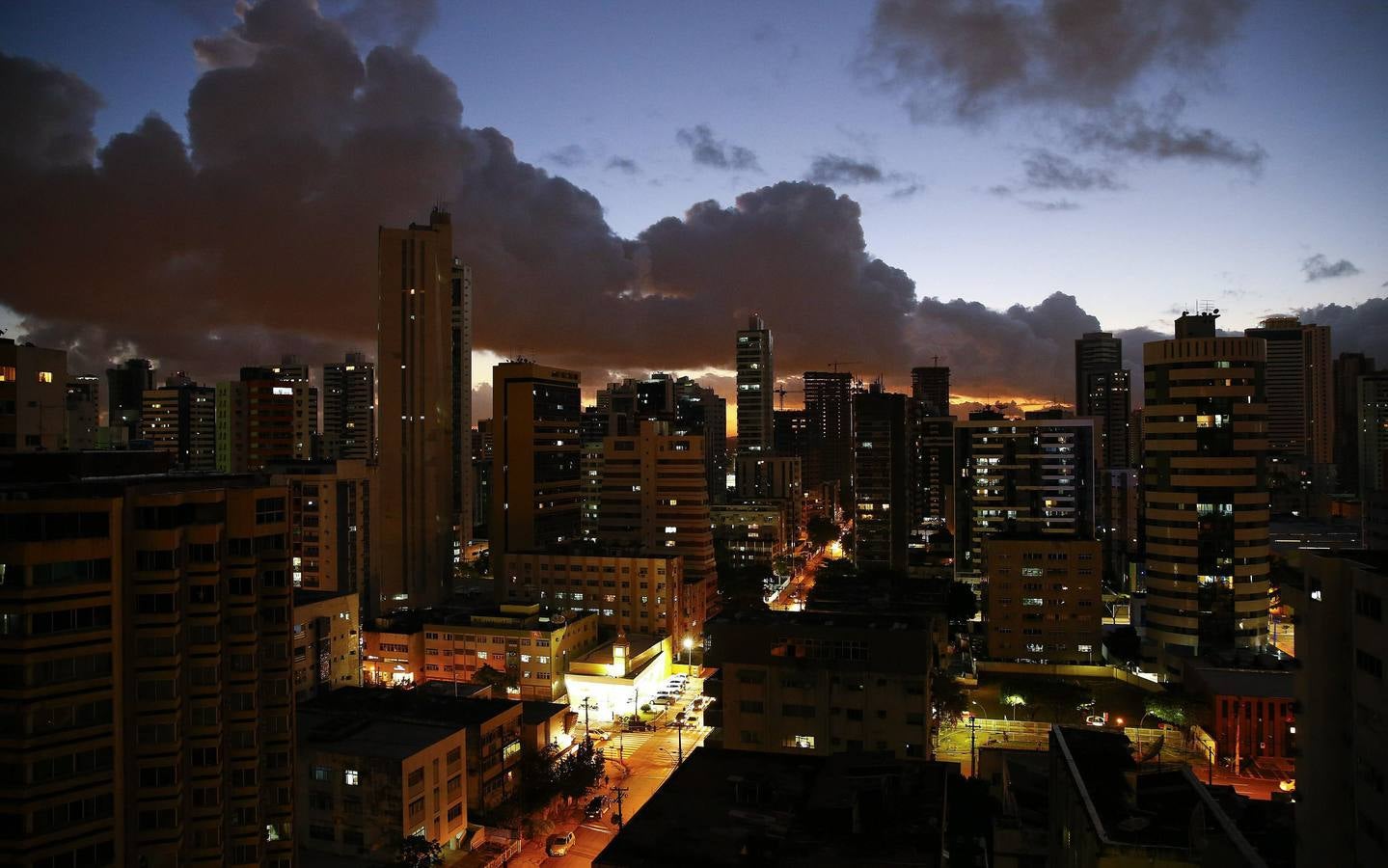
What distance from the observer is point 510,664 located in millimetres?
55156

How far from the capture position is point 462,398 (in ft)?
440

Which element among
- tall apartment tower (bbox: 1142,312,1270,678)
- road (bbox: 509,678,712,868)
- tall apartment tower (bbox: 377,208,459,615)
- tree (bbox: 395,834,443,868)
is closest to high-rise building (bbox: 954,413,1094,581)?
tall apartment tower (bbox: 1142,312,1270,678)

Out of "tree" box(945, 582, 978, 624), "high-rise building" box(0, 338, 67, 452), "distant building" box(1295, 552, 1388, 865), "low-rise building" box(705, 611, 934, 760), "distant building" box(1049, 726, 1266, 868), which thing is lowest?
"tree" box(945, 582, 978, 624)

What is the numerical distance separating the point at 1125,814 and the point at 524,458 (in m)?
77.5

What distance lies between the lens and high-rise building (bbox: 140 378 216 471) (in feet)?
416

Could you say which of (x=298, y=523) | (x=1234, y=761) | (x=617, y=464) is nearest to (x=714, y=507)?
(x=617, y=464)

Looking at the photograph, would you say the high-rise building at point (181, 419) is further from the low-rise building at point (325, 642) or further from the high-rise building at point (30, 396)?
the high-rise building at point (30, 396)

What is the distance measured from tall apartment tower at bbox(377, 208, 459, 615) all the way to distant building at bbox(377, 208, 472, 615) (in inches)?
3.4

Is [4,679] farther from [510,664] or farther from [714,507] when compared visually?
[714,507]

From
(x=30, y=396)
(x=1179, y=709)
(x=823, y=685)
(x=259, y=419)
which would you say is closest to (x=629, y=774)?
(x=823, y=685)

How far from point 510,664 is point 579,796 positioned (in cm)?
1695

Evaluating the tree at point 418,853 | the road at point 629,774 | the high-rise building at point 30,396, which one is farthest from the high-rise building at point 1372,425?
the high-rise building at point 30,396

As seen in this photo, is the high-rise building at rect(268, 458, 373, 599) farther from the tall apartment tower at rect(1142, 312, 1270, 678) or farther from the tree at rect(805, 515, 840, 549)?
the tree at rect(805, 515, 840, 549)

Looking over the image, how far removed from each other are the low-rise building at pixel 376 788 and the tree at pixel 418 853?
1.56 ft
